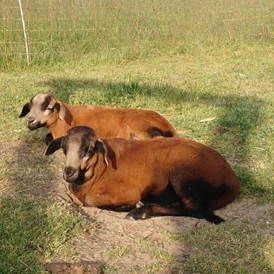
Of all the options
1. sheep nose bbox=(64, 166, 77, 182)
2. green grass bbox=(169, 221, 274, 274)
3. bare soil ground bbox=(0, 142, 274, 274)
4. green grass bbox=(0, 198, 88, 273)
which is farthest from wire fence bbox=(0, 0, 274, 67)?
green grass bbox=(169, 221, 274, 274)

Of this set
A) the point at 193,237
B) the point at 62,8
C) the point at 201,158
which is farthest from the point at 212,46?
the point at 193,237

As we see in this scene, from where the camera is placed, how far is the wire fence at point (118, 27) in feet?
42.3

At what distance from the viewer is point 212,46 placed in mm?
14383

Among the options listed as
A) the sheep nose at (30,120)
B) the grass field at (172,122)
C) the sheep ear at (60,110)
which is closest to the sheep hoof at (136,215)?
the grass field at (172,122)

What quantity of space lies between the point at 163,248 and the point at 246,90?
20.5 feet

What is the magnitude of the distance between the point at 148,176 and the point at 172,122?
9.35 feet

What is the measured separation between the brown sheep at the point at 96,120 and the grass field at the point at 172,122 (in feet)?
1.44

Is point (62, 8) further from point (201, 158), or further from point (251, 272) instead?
point (251, 272)

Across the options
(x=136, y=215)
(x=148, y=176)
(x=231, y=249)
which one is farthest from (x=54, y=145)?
(x=231, y=249)

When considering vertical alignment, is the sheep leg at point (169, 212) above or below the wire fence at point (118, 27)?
above

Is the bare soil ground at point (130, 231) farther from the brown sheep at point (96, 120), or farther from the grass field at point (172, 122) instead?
the brown sheep at point (96, 120)

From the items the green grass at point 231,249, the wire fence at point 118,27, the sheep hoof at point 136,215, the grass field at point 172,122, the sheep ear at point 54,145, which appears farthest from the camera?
the wire fence at point 118,27

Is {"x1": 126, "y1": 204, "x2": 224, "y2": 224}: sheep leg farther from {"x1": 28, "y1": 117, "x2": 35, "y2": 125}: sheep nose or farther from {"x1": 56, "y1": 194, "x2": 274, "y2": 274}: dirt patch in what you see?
{"x1": 28, "y1": 117, "x2": 35, "y2": 125}: sheep nose

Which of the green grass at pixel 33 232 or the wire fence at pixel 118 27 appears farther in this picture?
the wire fence at pixel 118 27
